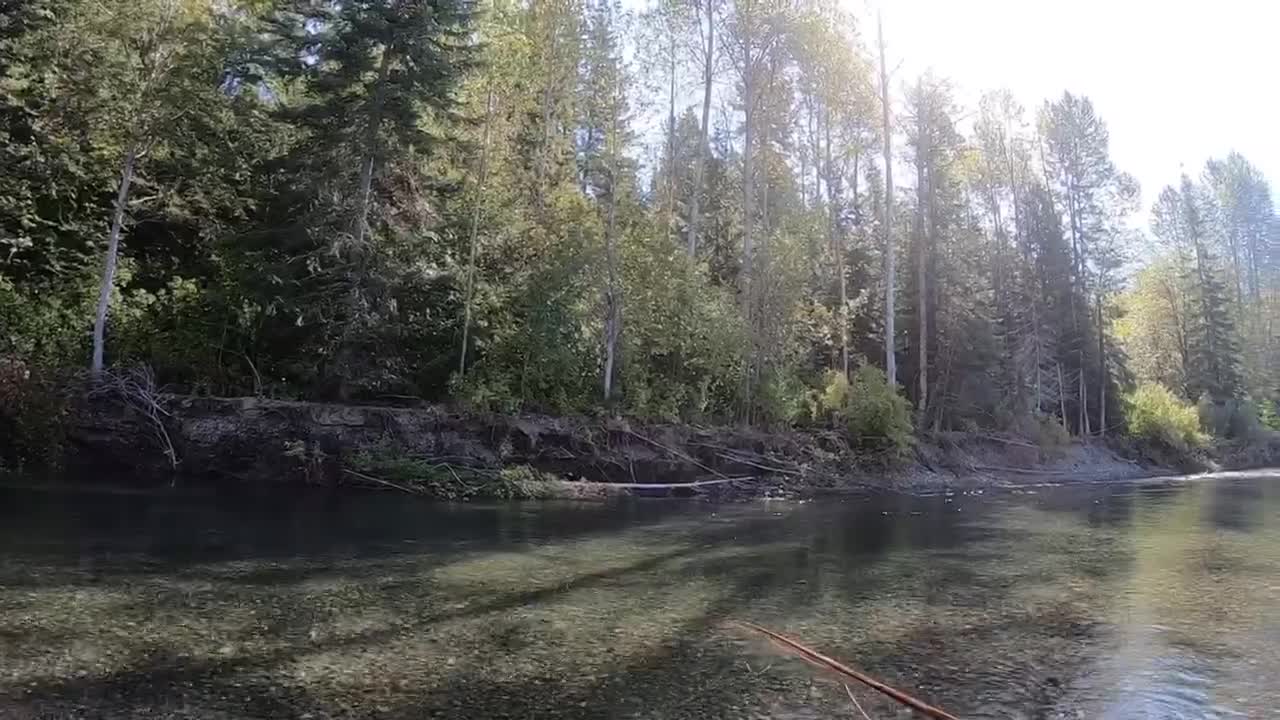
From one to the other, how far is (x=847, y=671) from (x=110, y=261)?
60.3 feet

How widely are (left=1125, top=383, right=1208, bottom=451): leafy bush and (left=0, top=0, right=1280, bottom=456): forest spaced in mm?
8001

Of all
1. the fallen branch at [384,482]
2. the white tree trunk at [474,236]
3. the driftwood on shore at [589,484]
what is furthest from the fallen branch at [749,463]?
the fallen branch at [384,482]

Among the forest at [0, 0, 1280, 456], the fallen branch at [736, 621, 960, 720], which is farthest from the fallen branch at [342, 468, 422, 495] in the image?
the fallen branch at [736, 621, 960, 720]

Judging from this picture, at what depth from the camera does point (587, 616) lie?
724 centimetres

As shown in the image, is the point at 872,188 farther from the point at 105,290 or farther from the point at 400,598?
the point at 400,598

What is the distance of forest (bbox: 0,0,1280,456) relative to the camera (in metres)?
18.2

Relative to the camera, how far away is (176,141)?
18953 millimetres

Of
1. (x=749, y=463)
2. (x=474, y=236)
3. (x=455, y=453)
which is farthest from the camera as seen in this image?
(x=749, y=463)

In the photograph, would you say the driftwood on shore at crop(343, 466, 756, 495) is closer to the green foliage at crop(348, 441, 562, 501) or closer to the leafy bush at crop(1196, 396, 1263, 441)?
the green foliage at crop(348, 441, 562, 501)

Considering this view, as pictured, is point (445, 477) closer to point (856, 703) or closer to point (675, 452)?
point (675, 452)

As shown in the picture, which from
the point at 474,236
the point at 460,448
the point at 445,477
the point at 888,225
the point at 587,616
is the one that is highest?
the point at 888,225

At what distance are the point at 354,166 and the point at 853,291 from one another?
72.0 feet

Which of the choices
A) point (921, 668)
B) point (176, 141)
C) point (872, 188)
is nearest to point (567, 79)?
point (176, 141)

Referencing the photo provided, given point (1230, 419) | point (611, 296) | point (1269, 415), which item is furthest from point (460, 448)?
point (1269, 415)
